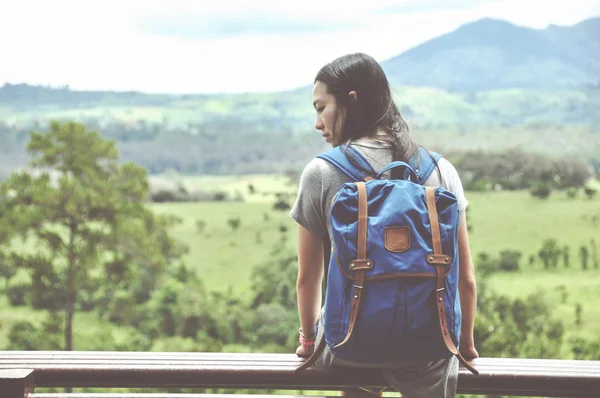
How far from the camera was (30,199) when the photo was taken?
19.5m

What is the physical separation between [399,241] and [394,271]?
0.06 m

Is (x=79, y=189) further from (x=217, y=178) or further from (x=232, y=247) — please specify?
(x=217, y=178)

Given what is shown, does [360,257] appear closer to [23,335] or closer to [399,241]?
[399,241]

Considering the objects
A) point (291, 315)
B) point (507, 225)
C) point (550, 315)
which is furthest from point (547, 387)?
point (507, 225)

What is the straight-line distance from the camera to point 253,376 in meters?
1.71

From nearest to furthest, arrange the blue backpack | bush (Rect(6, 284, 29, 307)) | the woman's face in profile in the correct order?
the blue backpack < the woman's face in profile < bush (Rect(6, 284, 29, 307))

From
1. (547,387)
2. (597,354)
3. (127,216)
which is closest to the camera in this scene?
(547,387)

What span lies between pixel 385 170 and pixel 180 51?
54.0 metres

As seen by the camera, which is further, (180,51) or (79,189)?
(180,51)

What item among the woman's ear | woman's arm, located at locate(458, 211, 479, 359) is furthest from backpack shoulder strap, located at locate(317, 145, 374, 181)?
woman's arm, located at locate(458, 211, 479, 359)

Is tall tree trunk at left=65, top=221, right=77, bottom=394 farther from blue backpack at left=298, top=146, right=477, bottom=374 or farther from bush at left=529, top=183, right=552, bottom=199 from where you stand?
bush at left=529, top=183, right=552, bottom=199

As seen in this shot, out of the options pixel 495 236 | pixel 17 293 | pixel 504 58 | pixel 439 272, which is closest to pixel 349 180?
pixel 439 272

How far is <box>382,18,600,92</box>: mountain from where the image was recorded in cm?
4591

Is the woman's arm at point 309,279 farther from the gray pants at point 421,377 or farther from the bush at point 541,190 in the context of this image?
the bush at point 541,190
